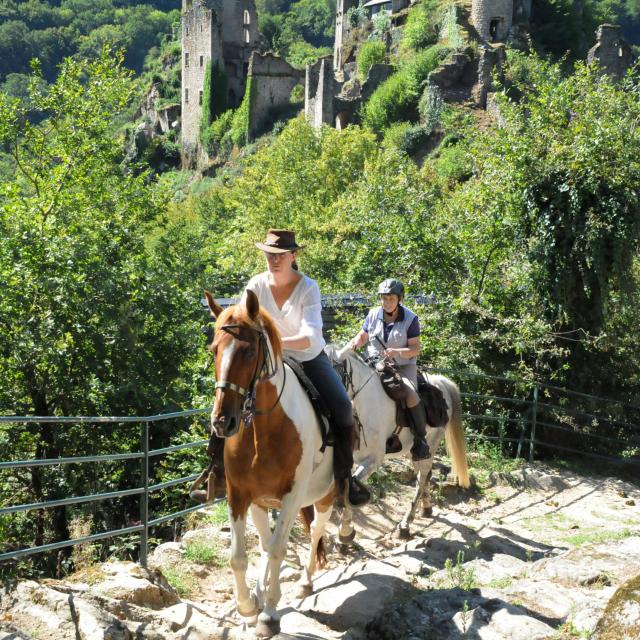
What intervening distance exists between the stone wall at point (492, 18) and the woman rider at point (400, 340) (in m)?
57.2

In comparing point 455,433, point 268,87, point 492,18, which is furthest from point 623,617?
point 268,87

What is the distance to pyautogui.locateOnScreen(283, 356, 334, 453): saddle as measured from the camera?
5.83 m

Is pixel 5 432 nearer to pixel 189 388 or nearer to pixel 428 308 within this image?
pixel 189 388

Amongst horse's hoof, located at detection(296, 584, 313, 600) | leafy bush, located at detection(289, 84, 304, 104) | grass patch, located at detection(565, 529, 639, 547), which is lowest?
grass patch, located at detection(565, 529, 639, 547)

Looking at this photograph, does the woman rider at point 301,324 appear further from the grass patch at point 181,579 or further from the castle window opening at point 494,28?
the castle window opening at point 494,28

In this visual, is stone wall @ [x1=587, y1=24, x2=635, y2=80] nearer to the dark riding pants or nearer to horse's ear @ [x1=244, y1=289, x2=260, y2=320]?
the dark riding pants

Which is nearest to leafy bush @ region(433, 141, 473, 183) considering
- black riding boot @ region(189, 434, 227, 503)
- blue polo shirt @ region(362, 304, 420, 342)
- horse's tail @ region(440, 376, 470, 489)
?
horse's tail @ region(440, 376, 470, 489)

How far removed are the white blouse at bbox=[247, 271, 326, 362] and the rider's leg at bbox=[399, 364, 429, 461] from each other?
2.60 metres

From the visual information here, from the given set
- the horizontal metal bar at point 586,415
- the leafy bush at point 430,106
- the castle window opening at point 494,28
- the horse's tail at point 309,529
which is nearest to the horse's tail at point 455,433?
the horse's tail at point 309,529

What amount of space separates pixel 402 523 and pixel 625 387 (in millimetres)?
7159

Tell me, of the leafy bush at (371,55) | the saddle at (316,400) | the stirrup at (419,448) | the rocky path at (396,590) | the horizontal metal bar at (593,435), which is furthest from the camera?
the leafy bush at (371,55)

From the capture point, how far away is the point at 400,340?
8273 millimetres

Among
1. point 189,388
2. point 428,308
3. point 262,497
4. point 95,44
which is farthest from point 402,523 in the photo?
point 95,44

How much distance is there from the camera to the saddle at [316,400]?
19.1ft
